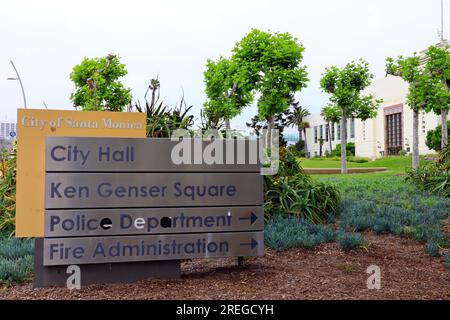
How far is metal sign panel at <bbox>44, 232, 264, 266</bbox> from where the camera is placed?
454 centimetres

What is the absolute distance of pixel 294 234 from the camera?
6.51m

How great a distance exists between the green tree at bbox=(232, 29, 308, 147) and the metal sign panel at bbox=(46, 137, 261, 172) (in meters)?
21.8

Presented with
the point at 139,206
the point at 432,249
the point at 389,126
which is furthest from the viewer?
the point at 389,126

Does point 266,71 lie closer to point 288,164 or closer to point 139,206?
point 288,164

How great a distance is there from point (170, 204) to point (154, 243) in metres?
0.40

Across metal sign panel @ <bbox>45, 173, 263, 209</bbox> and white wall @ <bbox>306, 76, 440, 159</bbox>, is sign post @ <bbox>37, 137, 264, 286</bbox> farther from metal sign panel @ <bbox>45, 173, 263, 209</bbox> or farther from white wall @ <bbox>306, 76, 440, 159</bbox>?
white wall @ <bbox>306, 76, 440, 159</bbox>

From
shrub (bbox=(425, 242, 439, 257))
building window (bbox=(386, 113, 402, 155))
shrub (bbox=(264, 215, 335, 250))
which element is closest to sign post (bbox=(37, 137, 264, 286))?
shrub (bbox=(264, 215, 335, 250))

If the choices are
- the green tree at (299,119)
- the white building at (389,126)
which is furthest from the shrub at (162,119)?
the green tree at (299,119)

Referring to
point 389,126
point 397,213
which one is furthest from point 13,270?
point 389,126

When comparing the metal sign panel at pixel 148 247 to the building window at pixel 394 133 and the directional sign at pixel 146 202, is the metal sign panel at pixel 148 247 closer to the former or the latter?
the directional sign at pixel 146 202

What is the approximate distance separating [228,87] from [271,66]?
334cm

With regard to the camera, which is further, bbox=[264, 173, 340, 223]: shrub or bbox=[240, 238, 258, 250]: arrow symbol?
bbox=[264, 173, 340, 223]: shrub

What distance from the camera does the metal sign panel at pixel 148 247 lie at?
454 cm

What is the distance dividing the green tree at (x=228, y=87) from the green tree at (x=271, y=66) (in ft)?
1.14
